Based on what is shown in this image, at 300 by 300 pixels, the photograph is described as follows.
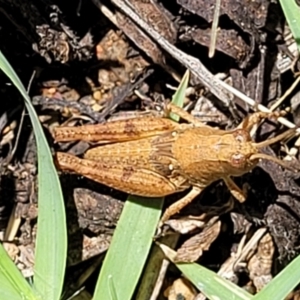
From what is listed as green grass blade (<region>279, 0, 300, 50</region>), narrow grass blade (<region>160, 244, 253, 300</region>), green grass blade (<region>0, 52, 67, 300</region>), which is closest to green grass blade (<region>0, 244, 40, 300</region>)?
green grass blade (<region>0, 52, 67, 300</region>)

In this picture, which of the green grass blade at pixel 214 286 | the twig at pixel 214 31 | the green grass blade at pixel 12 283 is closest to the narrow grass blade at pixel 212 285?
the green grass blade at pixel 214 286

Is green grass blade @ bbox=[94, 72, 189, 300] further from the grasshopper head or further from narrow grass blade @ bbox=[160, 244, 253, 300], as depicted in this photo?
the grasshopper head

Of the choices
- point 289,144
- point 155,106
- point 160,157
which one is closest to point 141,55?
point 155,106

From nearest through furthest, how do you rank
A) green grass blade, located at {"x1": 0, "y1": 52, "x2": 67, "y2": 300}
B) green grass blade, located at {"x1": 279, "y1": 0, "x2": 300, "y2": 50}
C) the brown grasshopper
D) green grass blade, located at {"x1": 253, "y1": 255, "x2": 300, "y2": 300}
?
green grass blade, located at {"x1": 253, "y1": 255, "x2": 300, "y2": 300}
green grass blade, located at {"x1": 279, "y1": 0, "x2": 300, "y2": 50}
green grass blade, located at {"x1": 0, "y1": 52, "x2": 67, "y2": 300}
the brown grasshopper

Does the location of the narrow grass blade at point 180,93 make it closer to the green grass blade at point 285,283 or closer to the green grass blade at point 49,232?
the green grass blade at point 49,232

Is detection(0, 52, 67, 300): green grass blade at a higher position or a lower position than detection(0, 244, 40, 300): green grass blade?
higher

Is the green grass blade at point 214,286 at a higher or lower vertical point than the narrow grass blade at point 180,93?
lower

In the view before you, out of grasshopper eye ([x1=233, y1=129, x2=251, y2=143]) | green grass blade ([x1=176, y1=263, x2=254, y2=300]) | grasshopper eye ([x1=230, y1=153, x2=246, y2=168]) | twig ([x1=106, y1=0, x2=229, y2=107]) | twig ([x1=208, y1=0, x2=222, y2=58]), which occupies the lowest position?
green grass blade ([x1=176, y1=263, x2=254, y2=300])
